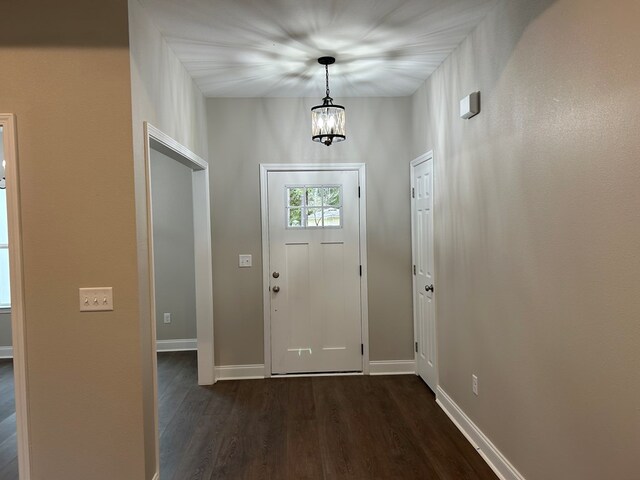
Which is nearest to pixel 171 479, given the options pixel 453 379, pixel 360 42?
pixel 453 379

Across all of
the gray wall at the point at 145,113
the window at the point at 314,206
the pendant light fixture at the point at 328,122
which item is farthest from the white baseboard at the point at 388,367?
the gray wall at the point at 145,113

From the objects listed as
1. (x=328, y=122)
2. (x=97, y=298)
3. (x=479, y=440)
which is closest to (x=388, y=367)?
(x=479, y=440)

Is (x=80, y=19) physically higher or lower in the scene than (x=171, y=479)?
higher

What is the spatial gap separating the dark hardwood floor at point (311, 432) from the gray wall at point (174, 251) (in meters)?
1.10

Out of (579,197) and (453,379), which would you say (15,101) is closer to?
(579,197)

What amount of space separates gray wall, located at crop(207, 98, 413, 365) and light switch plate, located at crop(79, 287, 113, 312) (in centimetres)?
199

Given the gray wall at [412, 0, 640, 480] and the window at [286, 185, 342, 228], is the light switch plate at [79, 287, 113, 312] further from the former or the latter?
the window at [286, 185, 342, 228]

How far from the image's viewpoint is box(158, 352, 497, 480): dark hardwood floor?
2.68 m

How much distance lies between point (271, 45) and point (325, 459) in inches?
105

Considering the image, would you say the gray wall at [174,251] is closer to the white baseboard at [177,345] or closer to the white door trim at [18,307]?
the white baseboard at [177,345]

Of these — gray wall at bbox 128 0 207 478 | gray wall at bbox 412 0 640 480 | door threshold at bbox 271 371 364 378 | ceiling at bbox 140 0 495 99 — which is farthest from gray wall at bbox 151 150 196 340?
gray wall at bbox 412 0 640 480

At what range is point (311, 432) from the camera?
124 inches

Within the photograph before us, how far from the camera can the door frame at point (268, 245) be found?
4.25 m

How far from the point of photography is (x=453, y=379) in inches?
131
